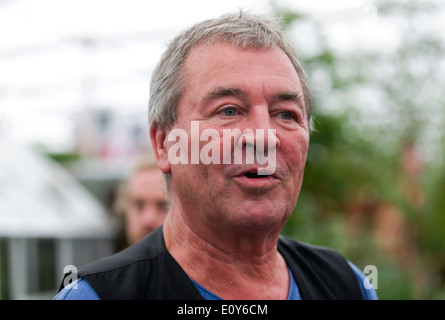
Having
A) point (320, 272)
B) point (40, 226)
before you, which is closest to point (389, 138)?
point (40, 226)

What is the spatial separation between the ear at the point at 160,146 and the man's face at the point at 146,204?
1.70 m

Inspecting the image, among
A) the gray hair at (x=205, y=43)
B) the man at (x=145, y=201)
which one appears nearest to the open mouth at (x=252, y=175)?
the gray hair at (x=205, y=43)

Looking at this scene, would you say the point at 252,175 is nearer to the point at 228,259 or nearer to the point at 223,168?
the point at 223,168

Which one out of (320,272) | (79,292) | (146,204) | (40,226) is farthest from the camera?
(40,226)

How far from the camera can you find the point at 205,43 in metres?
1.72

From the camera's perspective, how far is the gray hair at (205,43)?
5.59ft

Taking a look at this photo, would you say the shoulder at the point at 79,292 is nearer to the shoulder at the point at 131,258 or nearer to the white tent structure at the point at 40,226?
the shoulder at the point at 131,258

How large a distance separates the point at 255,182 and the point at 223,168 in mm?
Result: 101

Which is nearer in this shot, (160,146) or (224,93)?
(224,93)

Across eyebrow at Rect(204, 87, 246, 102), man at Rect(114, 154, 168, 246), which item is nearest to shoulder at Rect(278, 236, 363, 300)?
eyebrow at Rect(204, 87, 246, 102)

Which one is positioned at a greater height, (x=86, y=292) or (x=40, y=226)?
(x=40, y=226)

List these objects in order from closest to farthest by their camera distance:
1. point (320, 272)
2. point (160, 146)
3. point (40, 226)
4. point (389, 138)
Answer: point (160, 146) → point (320, 272) → point (389, 138) → point (40, 226)
